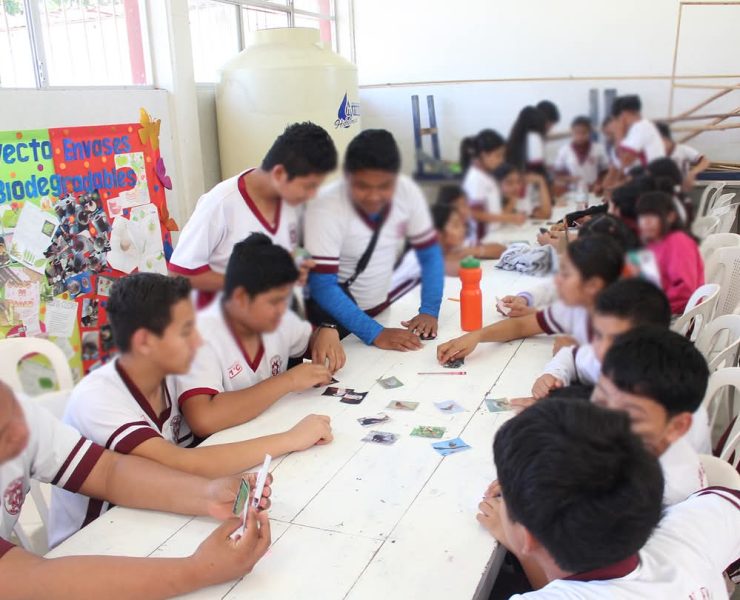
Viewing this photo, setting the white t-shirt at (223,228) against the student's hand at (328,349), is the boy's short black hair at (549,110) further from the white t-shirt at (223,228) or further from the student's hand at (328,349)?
the student's hand at (328,349)

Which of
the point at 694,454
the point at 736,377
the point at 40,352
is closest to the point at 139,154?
the point at 40,352

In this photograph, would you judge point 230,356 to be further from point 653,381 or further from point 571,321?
point 653,381

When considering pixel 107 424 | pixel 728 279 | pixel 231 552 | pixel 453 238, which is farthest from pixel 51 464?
pixel 728 279

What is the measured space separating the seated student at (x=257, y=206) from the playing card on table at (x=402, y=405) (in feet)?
3.31

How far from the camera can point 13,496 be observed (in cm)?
115

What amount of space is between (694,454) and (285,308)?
0.94m

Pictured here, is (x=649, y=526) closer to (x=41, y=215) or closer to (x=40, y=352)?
(x=40, y=352)

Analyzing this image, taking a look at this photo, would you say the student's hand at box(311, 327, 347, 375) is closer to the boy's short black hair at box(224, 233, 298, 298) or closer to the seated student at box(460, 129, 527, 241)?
the boy's short black hair at box(224, 233, 298, 298)

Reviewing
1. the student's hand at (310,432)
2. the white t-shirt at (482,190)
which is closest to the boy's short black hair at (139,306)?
the white t-shirt at (482,190)

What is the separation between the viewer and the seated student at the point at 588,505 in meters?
0.84

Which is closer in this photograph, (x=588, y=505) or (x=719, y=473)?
(x=588, y=505)

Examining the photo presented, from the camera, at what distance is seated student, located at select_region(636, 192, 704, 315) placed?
31.8 inches

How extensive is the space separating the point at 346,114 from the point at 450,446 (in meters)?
1.00

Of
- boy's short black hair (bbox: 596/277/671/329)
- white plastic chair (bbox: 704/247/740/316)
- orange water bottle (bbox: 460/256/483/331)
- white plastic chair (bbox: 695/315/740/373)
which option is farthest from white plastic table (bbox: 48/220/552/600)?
white plastic chair (bbox: 695/315/740/373)
